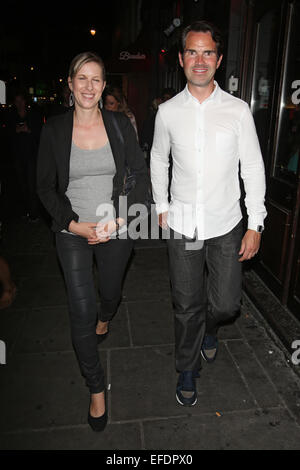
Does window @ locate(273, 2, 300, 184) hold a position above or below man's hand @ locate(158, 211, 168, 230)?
above

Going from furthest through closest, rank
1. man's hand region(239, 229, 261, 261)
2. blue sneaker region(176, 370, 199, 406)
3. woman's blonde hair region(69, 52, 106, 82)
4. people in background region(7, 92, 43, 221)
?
people in background region(7, 92, 43, 221) < blue sneaker region(176, 370, 199, 406) < man's hand region(239, 229, 261, 261) < woman's blonde hair region(69, 52, 106, 82)

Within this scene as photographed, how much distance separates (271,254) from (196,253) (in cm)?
200

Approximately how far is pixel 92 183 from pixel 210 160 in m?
0.80

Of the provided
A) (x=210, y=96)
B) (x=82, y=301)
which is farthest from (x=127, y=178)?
(x=82, y=301)

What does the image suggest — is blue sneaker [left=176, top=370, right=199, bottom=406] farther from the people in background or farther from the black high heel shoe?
the people in background

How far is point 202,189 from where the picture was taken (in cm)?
283

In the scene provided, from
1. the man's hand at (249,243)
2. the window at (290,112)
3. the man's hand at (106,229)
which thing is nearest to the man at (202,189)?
the man's hand at (249,243)

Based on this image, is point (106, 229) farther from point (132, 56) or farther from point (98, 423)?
point (132, 56)

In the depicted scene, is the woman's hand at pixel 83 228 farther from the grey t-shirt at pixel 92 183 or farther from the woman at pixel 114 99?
the woman at pixel 114 99

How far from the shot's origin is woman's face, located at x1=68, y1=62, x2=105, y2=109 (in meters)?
2.67

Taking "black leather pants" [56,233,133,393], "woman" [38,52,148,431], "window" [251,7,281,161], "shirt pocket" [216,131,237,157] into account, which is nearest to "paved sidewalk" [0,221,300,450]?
"woman" [38,52,148,431]

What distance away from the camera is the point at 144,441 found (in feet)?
9.04
